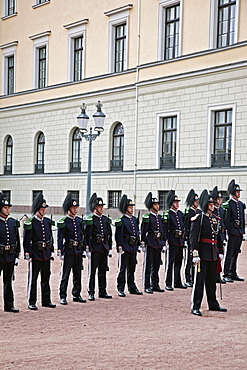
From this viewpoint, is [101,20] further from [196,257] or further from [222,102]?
[196,257]

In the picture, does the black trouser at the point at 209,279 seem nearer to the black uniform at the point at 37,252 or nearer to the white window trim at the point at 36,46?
A: the black uniform at the point at 37,252

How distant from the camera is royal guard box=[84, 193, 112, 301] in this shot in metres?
12.1

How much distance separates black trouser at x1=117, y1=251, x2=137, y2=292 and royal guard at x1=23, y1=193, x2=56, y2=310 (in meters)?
1.72

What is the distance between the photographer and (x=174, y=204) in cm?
1367

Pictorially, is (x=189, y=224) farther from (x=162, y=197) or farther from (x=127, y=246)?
(x=162, y=197)

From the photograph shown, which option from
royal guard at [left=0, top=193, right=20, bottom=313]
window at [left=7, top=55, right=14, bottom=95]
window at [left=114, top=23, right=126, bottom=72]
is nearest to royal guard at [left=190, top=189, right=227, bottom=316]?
royal guard at [left=0, top=193, right=20, bottom=313]

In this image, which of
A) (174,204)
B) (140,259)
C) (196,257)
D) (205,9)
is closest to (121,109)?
(205,9)

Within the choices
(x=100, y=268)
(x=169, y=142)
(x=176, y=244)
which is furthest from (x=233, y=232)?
(x=169, y=142)

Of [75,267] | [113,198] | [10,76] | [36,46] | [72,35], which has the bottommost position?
[75,267]

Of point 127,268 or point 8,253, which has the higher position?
point 8,253

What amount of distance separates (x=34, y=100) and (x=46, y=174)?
410cm

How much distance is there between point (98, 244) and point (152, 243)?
1.33m

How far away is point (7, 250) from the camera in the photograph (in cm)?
1061

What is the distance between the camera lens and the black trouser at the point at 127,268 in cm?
1236
